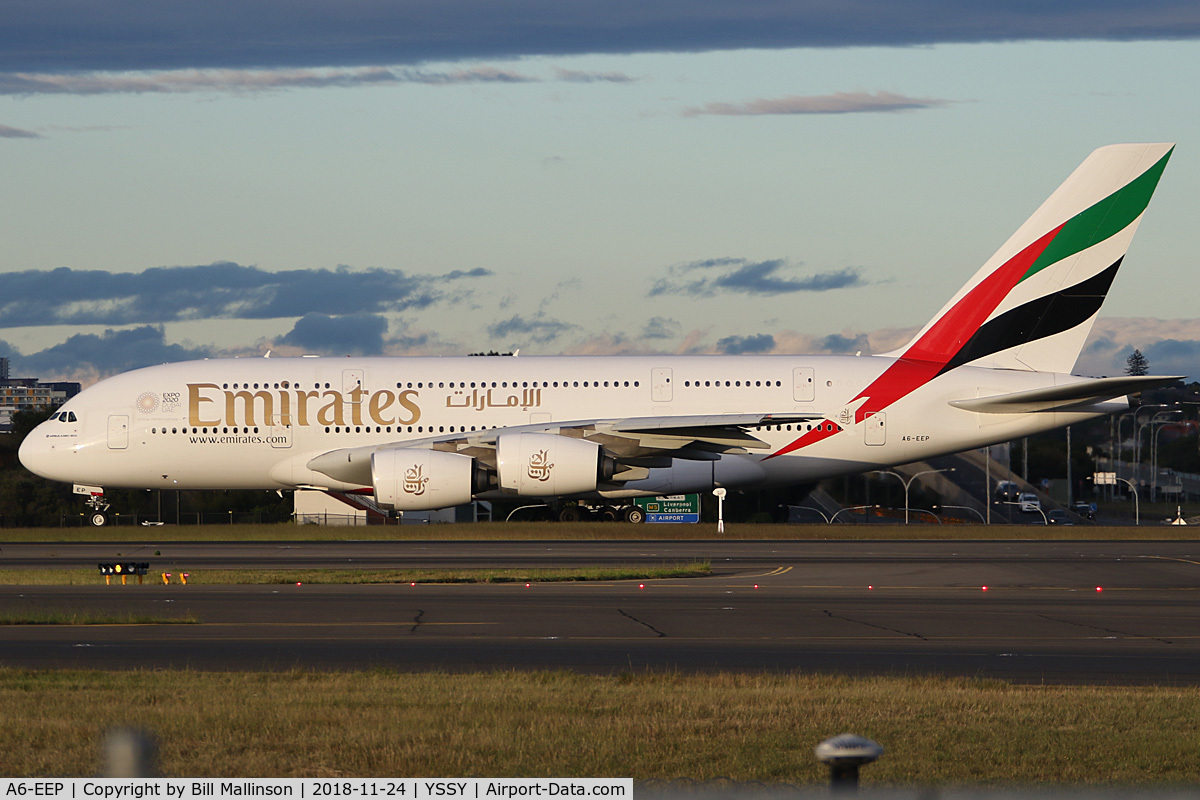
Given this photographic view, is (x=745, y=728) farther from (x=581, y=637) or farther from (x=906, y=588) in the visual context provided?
(x=906, y=588)

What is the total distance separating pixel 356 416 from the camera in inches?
1543

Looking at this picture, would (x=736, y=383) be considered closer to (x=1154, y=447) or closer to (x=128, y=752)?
(x=128, y=752)

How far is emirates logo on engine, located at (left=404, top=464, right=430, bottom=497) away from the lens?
3609 centimetres

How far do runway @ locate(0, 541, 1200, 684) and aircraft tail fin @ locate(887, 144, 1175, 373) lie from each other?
429 inches

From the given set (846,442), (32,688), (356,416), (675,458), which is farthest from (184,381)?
(32,688)

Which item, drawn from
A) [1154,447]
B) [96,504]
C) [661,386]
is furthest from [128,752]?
[1154,447]

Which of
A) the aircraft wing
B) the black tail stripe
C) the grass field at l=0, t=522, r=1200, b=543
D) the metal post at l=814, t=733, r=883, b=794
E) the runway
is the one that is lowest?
the runway

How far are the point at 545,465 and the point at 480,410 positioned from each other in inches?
156

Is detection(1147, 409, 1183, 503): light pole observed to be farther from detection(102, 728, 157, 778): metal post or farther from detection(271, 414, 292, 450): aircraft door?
detection(102, 728, 157, 778): metal post

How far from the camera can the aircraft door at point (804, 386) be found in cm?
3884

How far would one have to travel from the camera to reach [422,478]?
36094mm

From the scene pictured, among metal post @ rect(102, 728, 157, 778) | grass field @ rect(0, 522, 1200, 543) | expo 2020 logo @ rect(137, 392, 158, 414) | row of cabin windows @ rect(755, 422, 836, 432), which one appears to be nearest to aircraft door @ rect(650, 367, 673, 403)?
row of cabin windows @ rect(755, 422, 836, 432)

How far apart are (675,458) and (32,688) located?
2826cm

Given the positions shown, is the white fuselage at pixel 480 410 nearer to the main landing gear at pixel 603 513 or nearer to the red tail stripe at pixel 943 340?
the red tail stripe at pixel 943 340
